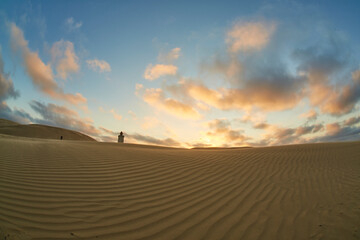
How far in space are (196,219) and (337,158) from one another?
31.5 ft

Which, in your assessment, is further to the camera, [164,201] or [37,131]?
[37,131]

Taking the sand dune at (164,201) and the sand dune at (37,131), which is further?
the sand dune at (37,131)

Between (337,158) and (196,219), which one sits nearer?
(196,219)

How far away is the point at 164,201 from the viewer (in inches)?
156

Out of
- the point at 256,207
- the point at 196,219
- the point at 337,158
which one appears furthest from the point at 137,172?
the point at 337,158

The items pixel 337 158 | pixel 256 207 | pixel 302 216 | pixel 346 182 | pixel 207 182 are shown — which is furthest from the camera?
pixel 337 158

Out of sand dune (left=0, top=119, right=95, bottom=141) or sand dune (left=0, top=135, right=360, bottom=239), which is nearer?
sand dune (left=0, top=135, right=360, bottom=239)

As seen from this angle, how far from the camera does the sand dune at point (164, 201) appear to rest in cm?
297

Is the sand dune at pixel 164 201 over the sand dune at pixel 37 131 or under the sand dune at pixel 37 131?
under

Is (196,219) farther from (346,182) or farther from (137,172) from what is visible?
(346,182)

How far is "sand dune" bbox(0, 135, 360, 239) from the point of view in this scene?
9.75 feet

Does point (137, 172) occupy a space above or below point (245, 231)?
above

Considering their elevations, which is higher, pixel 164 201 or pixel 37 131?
pixel 37 131

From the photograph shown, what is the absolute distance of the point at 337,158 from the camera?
911 cm
